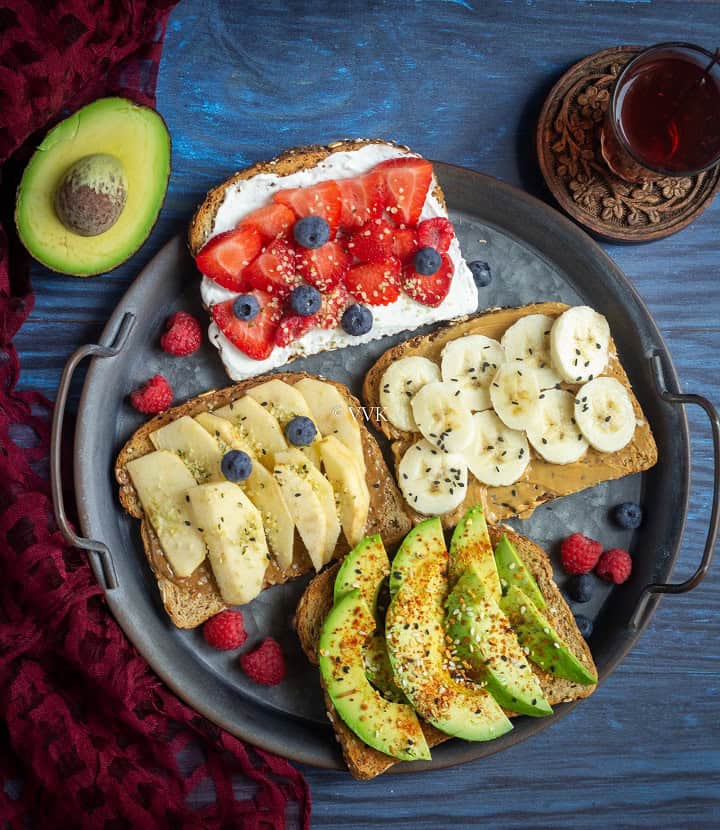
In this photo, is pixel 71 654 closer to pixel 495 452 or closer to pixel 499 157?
pixel 495 452

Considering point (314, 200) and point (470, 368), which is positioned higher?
point (314, 200)

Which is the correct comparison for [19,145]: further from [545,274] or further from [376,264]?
[545,274]

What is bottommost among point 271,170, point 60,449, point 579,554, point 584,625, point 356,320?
point 584,625

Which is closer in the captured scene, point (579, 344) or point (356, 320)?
point (356, 320)

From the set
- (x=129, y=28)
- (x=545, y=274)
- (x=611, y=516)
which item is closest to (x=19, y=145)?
(x=129, y=28)

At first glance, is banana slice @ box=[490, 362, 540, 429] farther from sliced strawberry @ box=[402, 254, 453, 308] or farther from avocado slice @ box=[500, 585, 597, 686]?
avocado slice @ box=[500, 585, 597, 686]

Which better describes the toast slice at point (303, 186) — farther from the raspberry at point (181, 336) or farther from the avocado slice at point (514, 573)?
the avocado slice at point (514, 573)

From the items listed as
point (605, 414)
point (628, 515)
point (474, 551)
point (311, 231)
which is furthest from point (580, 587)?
point (311, 231)

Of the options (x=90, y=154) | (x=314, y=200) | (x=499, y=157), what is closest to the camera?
(x=90, y=154)
